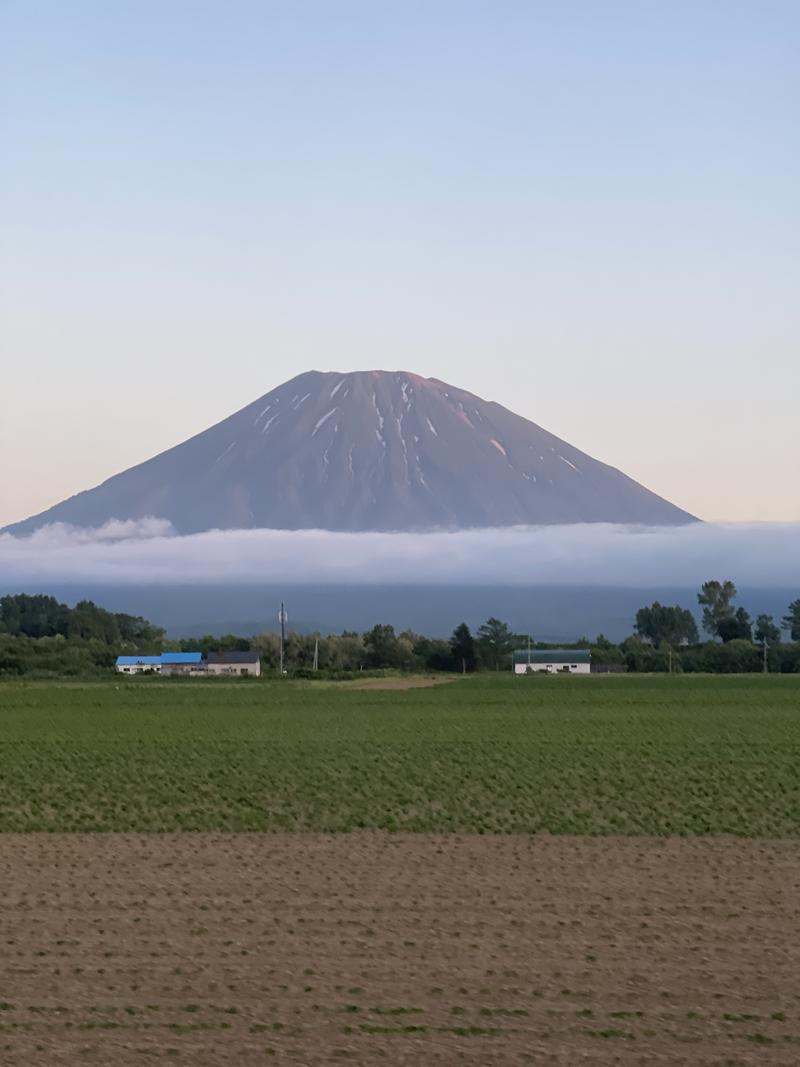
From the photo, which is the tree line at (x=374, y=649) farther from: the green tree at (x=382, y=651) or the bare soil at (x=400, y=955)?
the bare soil at (x=400, y=955)

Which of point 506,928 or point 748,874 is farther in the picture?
point 748,874

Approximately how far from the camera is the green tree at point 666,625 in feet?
605

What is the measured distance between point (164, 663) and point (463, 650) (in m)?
24.6

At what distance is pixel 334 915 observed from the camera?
46.6ft

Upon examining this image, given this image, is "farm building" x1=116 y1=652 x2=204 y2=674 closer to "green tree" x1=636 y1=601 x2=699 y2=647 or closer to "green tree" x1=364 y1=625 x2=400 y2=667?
"green tree" x1=364 y1=625 x2=400 y2=667

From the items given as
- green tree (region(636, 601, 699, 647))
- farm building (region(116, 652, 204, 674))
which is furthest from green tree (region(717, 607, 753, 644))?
farm building (region(116, 652, 204, 674))

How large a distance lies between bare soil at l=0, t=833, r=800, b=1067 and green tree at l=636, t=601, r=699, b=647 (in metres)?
168

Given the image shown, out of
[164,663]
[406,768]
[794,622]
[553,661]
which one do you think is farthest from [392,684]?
[794,622]

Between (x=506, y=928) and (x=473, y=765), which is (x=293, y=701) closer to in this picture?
(x=473, y=765)

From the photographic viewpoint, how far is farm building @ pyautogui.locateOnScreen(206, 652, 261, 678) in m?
123

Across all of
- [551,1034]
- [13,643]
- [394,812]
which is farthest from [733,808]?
[13,643]

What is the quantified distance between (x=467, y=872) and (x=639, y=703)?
45205 mm

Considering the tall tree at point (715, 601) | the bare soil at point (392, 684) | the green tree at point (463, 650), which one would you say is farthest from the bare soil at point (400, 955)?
the tall tree at point (715, 601)

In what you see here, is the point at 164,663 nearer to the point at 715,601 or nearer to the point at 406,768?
the point at 715,601
